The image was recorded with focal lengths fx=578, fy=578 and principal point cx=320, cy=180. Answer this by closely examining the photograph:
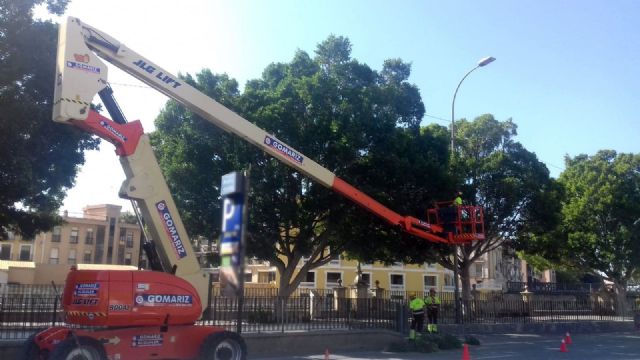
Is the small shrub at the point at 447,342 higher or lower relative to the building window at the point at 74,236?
lower

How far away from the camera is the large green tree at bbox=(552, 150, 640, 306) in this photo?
3881 cm

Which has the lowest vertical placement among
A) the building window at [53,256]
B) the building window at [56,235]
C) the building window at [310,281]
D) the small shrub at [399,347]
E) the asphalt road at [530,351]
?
the asphalt road at [530,351]

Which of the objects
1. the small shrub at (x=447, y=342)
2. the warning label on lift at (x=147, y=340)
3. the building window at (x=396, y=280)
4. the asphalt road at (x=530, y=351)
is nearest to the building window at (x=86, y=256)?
the building window at (x=396, y=280)

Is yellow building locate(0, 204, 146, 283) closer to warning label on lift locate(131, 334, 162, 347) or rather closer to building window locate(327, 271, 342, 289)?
building window locate(327, 271, 342, 289)

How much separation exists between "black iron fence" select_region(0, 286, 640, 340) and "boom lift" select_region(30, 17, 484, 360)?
4.44ft

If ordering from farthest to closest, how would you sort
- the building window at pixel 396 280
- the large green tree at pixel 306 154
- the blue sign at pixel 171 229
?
the building window at pixel 396 280
the large green tree at pixel 306 154
the blue sign at pixel 171 229

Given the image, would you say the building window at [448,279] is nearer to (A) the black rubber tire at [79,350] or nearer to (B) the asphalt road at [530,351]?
(B) the asphalt road at [530,351]

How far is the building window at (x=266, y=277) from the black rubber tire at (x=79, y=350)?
41.9m

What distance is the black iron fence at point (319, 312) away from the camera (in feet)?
47.6

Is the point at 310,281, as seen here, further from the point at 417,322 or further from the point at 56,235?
the point at 417,322

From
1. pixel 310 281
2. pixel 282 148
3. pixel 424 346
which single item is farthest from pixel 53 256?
pixel 282 148

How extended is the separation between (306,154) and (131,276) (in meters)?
11.4

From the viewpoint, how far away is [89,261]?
2662 inches

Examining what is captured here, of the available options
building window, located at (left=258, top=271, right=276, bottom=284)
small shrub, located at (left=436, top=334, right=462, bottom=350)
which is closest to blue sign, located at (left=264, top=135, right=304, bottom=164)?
small shrub, located at (left=436, top=334, right=462, bottom=350)
